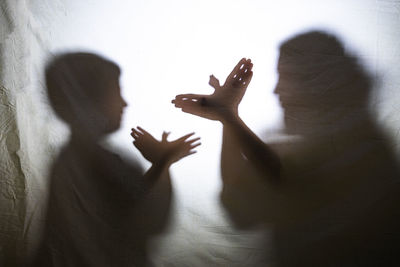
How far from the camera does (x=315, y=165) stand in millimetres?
927

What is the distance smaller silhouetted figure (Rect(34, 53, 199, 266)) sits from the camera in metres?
0.93

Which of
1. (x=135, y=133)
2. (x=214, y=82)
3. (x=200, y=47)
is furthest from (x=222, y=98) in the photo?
(x=135, y=133)

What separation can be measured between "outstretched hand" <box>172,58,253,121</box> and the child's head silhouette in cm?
17

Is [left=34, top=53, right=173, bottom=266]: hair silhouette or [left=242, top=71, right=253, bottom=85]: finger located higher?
[left=242, top=71, right=253, bottom=85]: finger

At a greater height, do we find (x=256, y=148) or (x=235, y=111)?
(x=235, y=111)

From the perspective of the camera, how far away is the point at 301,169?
929 millimetres

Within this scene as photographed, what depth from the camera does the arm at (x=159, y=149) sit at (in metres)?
0.94

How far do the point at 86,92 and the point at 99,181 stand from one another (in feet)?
0.80

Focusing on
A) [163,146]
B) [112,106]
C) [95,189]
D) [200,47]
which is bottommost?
[95,189]

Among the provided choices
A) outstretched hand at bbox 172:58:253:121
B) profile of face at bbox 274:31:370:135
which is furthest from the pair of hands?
profile of face at bbox 274:31:370:135

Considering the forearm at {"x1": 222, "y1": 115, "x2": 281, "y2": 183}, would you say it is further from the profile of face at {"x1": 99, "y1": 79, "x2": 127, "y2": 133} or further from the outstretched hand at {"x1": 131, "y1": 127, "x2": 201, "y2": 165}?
the profile of face at {"x1": 99, "y1": 79, "x2": 127, "y2": 133}

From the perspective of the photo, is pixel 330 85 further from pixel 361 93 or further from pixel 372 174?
pixel 372 174

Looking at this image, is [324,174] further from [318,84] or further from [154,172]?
[154,172]

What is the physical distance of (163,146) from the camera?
37.0 inches
